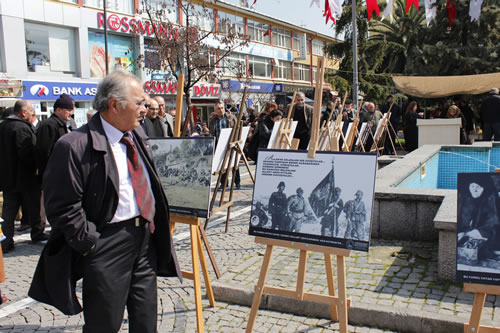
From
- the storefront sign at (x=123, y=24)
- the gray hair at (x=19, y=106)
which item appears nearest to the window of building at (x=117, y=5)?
the storefront sign at (x=123, y=24)

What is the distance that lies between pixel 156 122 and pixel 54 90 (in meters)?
20.1

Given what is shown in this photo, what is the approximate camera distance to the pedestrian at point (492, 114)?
1261 cm

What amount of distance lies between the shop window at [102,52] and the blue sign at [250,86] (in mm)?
8547

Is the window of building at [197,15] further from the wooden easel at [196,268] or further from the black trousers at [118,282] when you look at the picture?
the black trousers at [118,282]

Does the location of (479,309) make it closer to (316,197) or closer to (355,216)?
(355,216)

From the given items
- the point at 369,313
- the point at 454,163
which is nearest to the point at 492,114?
the point at 454,163

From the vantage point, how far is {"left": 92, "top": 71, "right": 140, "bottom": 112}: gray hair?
2496mm

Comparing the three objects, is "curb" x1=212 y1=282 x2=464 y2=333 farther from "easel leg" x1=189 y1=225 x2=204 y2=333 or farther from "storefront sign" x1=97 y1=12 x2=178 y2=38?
"storefront sign" x1=97 y1=12 x2=178 y2=38

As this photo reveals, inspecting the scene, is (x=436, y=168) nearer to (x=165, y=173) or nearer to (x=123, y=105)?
(x=165, y=173)

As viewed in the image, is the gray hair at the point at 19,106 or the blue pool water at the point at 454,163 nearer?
the gray hair at the point at 19,106

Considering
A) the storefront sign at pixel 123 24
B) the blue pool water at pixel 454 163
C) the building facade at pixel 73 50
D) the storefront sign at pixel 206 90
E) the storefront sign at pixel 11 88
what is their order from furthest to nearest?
1. the storefront sign at pixel 206 90
2. the storefront sign at pixel 123 24
3. the building facade at pixel 73 50
4. the storefront sign at pixel 11 88
5. the blue pool water at pixel 454 163

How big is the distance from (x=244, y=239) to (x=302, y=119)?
144 inches

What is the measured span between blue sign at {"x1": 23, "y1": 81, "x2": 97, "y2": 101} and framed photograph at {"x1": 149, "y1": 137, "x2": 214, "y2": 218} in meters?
20.7

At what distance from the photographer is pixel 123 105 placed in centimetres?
251
